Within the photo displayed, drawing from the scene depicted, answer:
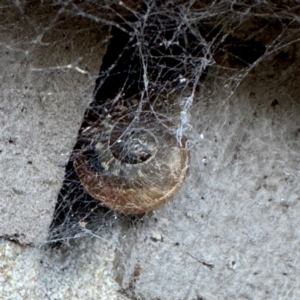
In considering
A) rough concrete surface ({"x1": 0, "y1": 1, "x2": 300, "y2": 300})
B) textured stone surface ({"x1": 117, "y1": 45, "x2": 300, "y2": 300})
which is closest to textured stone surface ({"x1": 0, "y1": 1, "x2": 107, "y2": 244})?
rough concrete surface ({"x1": 0, "y1": 1, "x2": 300, "y2": 300})

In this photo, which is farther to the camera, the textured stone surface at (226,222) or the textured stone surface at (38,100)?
the textured stone surface at (226,222)

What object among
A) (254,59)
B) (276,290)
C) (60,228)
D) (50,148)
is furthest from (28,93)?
(276,290)

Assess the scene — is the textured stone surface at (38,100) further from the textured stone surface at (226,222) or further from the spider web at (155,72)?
the textured stone surface at (226,222)

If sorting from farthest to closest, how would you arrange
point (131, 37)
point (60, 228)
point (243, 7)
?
point (60, 228) → point (131, 37) → point (243, 7)

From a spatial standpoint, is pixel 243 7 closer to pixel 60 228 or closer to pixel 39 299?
pixel 60 228

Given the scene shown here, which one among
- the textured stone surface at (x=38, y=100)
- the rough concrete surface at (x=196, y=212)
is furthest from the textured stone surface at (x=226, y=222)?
the textured stone surface at (x=38, y=100)

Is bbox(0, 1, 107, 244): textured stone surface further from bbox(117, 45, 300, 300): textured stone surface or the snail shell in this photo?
bbox(117, 45, 300, 300): textured stone surface

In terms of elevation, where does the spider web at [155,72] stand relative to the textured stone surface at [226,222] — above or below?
above
